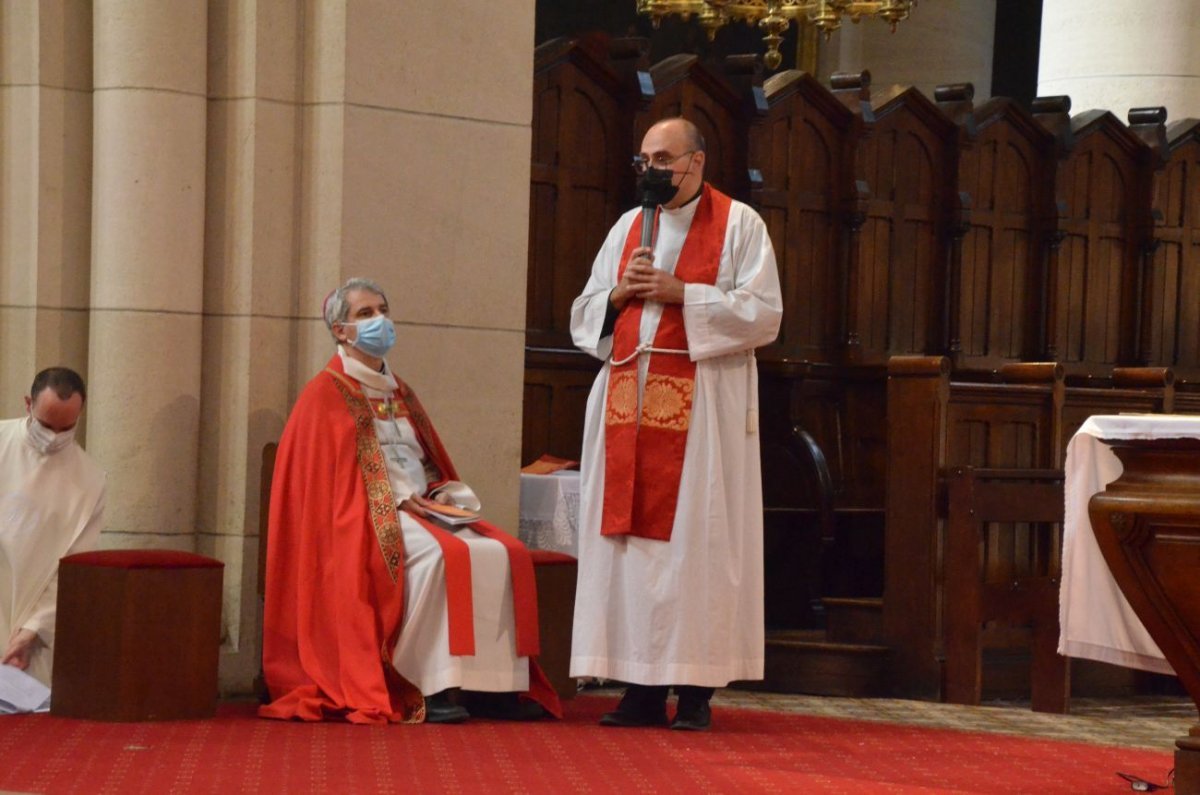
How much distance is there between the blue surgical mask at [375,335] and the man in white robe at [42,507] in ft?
2.83

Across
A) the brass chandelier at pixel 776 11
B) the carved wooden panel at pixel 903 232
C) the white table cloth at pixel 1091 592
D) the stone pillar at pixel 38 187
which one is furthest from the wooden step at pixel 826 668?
the brass chandelier at pixel 776 11

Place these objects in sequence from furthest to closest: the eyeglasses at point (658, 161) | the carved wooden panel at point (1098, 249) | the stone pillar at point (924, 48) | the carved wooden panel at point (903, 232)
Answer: the stone pillar at point (924, 48), the carved wooden panel at point (1098, 249), the carved wooden panel at point (903, 232), the eyeglasses at point (658, 161)

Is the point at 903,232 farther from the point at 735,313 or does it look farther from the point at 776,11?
the point at 735,313

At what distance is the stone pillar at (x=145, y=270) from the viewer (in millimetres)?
6703

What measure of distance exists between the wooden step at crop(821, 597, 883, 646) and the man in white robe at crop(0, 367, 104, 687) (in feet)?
9.61

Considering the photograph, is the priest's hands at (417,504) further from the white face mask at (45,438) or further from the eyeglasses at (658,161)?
Result: the eyeglasses at (658,161)

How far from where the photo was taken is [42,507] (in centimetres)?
629

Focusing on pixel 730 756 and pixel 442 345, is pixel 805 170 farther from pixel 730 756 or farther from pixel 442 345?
pixel 730 756

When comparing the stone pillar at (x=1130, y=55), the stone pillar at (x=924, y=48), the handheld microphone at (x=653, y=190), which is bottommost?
the handheld microphone at (x=653, y=190)

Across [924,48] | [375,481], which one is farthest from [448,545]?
[924,48]

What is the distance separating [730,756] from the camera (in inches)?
215

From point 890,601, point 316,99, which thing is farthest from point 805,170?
point 316,99

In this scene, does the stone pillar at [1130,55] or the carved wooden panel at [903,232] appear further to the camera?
the stone pillar at [1130,55]

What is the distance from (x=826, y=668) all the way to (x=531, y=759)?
2635 mm
